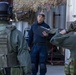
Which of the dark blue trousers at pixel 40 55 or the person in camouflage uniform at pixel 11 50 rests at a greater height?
the person in camouflage uniform at pixel 11 50

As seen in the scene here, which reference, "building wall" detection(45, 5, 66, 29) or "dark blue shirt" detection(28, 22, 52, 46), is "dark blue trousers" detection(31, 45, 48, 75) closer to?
"dark blue shirt" detection(28, 22, 52, 46)

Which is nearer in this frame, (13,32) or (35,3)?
(13,32)

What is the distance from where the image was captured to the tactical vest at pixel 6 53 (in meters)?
3.98

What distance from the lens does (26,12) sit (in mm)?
13930

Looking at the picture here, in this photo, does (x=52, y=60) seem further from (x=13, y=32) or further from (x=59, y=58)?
(x=13, y=32)

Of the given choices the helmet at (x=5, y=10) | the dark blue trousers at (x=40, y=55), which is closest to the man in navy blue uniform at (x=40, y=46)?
the dark blue trousers at (x=40, y=55)

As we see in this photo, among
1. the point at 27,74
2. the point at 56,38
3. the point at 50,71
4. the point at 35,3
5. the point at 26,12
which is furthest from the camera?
the point at 26,12

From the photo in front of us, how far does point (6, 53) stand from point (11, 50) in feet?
0.21

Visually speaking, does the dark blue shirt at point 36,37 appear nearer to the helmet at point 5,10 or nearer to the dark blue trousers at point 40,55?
the dark blue trousers at point 40,55

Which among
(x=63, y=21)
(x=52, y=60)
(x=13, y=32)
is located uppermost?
(x=13, y=32)

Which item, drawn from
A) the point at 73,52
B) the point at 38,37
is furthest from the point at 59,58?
the point at 73,52

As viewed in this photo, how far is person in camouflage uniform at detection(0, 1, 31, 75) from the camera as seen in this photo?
391 cm

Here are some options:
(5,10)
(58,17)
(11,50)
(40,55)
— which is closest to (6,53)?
(11,50)

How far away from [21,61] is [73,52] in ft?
2.28
